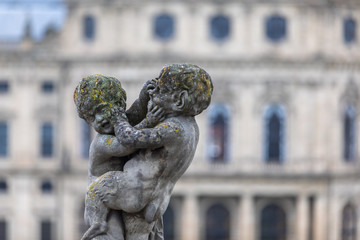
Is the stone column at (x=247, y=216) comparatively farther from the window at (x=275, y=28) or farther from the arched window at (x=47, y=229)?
the arched window at (x=47, y=229)

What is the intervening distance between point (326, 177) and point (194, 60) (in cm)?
922

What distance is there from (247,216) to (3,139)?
13622 mm

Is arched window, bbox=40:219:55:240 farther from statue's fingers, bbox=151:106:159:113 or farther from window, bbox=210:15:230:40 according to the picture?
statue's fingers, bbox=151:106:159:113

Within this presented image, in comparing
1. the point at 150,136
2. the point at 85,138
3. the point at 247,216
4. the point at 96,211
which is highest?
the point at 150,136

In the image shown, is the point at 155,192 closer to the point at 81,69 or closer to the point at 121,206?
the point at 121,206

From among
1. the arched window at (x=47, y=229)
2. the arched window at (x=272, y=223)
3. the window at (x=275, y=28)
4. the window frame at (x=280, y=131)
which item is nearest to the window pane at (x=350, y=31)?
the window at (x=275, y=28)

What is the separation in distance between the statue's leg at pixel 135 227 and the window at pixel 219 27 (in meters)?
31.7

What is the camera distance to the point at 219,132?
3600 centimetres

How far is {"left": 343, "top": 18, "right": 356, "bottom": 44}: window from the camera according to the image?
36281 mm

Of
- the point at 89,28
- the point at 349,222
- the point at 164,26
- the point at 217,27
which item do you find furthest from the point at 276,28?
the point at 349,222

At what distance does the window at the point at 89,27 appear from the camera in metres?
36.0

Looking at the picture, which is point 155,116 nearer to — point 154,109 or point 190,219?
point 154,109

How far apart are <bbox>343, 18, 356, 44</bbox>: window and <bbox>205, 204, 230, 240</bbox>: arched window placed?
440 inches

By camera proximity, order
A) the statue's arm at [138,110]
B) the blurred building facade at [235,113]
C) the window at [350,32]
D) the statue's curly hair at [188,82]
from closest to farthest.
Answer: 1. the statue's curly hair at [188,82]
2. the statue's arm at [138,110]
3. the blurred building facade at [235,113]
4. the window at [350,32]
